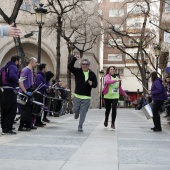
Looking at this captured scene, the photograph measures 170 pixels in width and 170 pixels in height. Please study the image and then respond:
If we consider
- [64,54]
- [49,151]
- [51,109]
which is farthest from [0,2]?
[49,151]

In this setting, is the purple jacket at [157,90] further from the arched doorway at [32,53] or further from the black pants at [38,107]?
the arched doorway at [32,53]

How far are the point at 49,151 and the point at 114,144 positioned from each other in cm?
176

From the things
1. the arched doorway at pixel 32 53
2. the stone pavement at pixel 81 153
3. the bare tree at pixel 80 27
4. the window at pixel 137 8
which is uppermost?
the window at pixel 137 8

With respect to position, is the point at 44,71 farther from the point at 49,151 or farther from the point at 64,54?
the point at 64,54

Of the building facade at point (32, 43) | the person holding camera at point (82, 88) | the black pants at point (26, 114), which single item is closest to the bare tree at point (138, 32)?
the building facade at point (32, 43)

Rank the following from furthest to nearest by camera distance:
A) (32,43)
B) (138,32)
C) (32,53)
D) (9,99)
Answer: (32,53) < (32,43) < (138,32) < (9,99)

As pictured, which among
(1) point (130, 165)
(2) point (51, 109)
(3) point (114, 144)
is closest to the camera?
(1) point (130, 165)

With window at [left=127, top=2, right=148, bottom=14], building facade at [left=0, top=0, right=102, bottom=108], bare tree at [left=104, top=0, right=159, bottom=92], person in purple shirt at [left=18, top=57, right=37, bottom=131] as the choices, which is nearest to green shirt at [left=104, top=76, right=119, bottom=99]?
person in purple shirt at [left=18, top=57, right=37, bottom=131]

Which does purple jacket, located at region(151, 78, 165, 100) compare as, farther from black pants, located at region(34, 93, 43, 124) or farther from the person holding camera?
black pants, located at region(34, 93, 43, 124)

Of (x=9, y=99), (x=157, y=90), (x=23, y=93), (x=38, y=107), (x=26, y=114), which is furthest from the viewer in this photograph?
(x=157, y=90)

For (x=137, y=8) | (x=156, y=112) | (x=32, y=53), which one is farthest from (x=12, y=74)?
(x=32, y=53)

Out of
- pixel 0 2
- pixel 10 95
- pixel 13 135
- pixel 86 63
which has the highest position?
pixel 0 2

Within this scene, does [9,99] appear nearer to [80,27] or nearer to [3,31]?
[3,31]

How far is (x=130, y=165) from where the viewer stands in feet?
19.7
